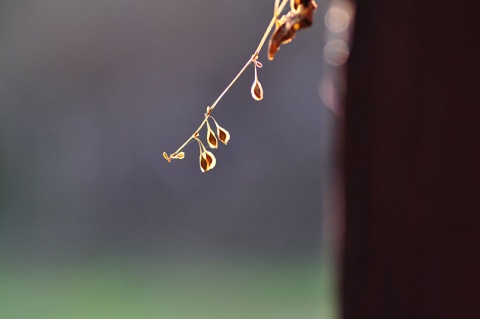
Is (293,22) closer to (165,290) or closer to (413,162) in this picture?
(413,162)

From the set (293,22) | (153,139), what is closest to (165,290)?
(153,139)

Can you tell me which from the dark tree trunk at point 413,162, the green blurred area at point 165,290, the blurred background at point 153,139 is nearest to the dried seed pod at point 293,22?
the dark tree trunk at point 413,162

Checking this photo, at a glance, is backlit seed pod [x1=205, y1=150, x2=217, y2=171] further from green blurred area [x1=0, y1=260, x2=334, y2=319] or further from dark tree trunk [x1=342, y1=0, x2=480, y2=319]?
green blurred area [x1=0, y1=260, x2=334, y2=319]

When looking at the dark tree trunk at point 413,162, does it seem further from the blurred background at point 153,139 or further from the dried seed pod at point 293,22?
the blurred background at point 153,139

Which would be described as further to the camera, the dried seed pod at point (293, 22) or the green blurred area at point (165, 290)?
the green blurred area at point (165, 290)

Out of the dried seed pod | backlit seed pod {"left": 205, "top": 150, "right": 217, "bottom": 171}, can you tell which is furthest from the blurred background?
the dried seed pod

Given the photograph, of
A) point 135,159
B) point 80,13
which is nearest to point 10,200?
point 135,159
